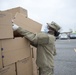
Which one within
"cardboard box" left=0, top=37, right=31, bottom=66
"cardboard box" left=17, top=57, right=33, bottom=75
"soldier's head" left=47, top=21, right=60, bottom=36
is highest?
"soldier's head" left=47, top=21, right=60, bottom=36

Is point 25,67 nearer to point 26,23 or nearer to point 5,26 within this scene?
point 26,23

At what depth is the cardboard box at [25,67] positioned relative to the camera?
10.5 feet

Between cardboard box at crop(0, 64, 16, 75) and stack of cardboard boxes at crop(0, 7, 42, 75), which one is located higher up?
stack of cardboard boxes at crop(0, 7, 42, 75)

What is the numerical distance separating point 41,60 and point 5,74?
2.22 feet

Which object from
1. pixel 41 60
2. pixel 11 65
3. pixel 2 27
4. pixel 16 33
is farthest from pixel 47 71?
pixel 2 27

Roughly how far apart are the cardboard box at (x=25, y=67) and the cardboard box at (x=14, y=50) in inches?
3.8

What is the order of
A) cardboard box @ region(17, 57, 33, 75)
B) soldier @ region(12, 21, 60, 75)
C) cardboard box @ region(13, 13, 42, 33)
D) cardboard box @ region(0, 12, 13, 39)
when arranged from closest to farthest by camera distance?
cardboard box @ region(0, 12, 13, 39) < soldier @ region(12, 21, 60, 75) < cardboard box @ region(17, 57, 33, 75) < cardboard box @ region(13, 13, 42, 33)

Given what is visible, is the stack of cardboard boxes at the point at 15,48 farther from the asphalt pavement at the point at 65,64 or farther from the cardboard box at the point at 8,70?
the asphalt pavement at the point at 65,64

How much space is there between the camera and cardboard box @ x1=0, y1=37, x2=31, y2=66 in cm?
283

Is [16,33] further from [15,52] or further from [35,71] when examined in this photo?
[35,71]

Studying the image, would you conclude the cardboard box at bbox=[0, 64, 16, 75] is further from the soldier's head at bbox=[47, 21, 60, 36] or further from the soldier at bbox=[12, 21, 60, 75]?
the soldier's head at bbox=[47, 21, 60, 36]

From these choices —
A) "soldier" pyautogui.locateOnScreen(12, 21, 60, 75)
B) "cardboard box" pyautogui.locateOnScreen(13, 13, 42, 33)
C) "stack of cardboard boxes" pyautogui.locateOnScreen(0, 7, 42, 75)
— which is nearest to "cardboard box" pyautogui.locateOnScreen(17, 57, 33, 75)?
"stack of cardboard boxes" pyautogui.locateOnScreen(0, 7, 42, 75)

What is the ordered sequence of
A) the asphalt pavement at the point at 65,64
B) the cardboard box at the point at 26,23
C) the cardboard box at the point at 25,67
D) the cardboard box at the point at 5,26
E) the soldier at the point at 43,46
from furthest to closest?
the asphalt pavement at the point at 65,64
the cardboard box at the point at 26,23
the cardboard box at the point at 25,67
the soldier at the point at 43,46
the cardboard box at the point at 5,26

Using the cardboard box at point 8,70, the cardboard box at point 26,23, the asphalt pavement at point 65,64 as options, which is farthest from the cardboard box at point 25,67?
the asphalt pavement at point 65,64
